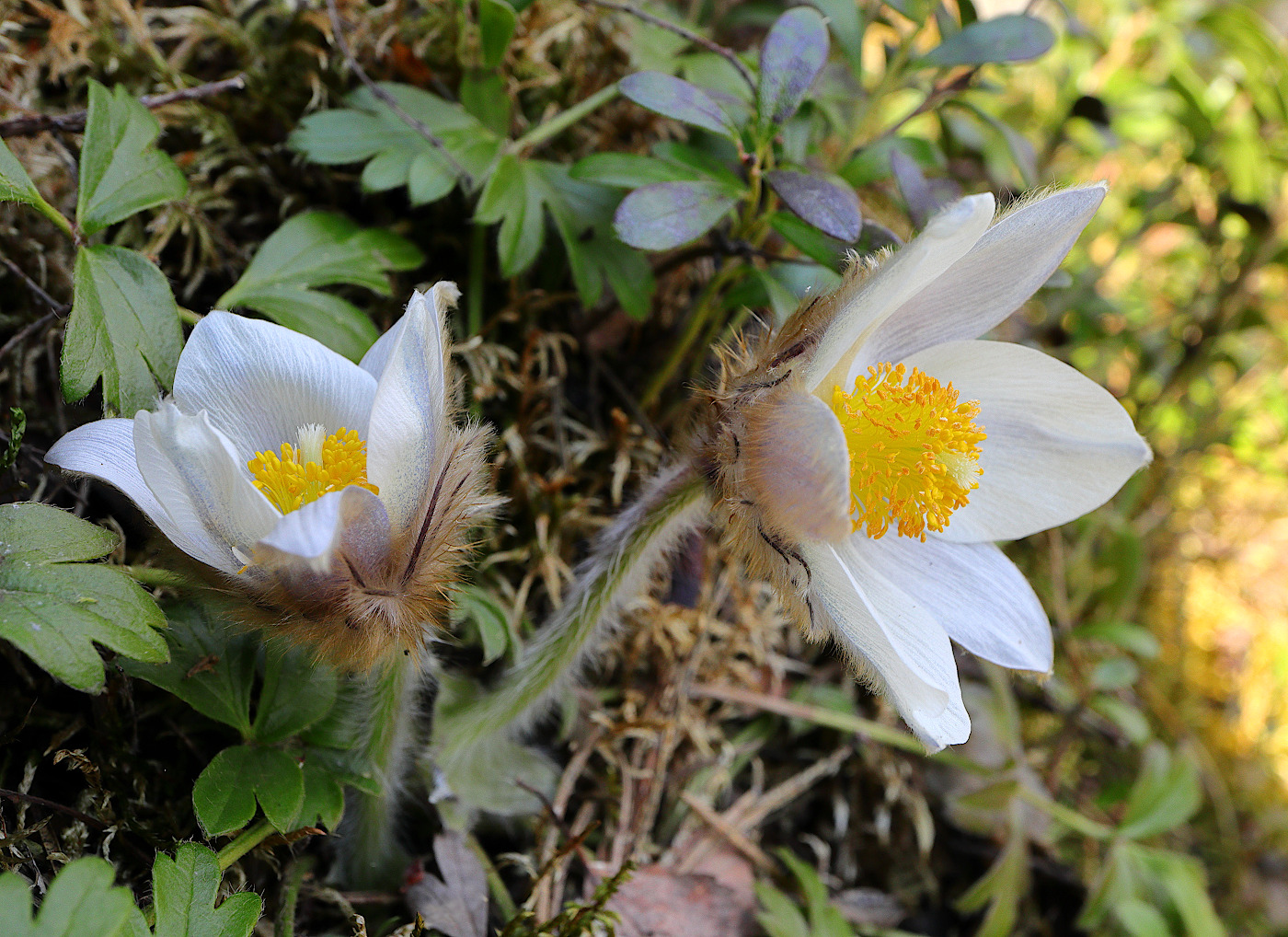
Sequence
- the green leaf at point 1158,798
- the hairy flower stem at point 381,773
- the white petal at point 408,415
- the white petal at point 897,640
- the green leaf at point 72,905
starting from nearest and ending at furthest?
the green leaf at point 72,905
the white petal at point 408,415
the white petal at point 897,640
the hairy flower stem at point 381,773
the green leaf at point 1158,798

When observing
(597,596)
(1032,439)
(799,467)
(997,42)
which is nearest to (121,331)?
(597,596)

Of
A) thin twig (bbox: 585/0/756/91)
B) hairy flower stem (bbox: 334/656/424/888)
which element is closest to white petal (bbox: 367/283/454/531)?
hairy flower stem (bbox: 334/656/424/888)

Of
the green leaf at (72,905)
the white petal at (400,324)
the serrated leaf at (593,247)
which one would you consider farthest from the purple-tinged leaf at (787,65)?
the green leaf at (72,905)

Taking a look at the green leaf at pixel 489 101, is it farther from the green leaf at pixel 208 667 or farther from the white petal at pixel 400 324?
the green leaf at pixel 208 667

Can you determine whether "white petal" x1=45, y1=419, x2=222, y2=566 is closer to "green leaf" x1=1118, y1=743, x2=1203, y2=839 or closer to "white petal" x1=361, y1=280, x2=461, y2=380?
"white petal" x1=361, y1=280, x2=461, y2=380

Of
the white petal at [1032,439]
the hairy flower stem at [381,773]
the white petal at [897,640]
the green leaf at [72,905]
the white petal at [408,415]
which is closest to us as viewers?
the green leaf at [72,905]

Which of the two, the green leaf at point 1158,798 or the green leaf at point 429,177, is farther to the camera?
the green leaf at point 1158,798

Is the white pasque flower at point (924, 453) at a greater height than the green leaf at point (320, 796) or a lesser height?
greater

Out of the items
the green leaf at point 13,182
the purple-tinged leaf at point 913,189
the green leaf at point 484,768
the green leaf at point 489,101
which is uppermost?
the green leaf at point 13,182

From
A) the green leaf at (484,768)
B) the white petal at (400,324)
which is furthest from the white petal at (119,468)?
the green leaf at (484,768)
